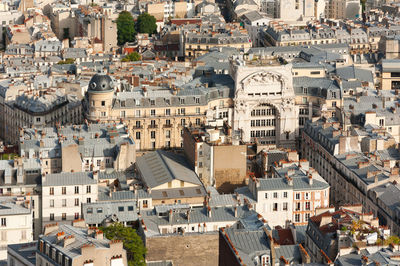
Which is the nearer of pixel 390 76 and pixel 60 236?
pixel 60 236

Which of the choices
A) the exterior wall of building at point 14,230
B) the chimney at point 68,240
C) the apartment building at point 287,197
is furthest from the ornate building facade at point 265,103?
the chimney at point 68,240

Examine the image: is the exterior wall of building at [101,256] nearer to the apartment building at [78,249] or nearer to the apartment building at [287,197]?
the apartment building at [78,249]

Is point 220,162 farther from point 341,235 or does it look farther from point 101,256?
point 101,256

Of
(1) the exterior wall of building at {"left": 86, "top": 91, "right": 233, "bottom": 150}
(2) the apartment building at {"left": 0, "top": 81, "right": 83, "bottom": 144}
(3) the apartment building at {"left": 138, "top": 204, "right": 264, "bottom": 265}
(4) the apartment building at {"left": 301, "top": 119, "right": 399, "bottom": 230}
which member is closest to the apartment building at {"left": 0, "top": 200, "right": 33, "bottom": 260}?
(3) the apartment building at {"left": 138, "top": 204, "right": 264, "bottom": 265}

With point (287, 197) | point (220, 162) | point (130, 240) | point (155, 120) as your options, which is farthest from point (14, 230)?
point (155, 120)

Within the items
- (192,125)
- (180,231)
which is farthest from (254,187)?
(192,125)
